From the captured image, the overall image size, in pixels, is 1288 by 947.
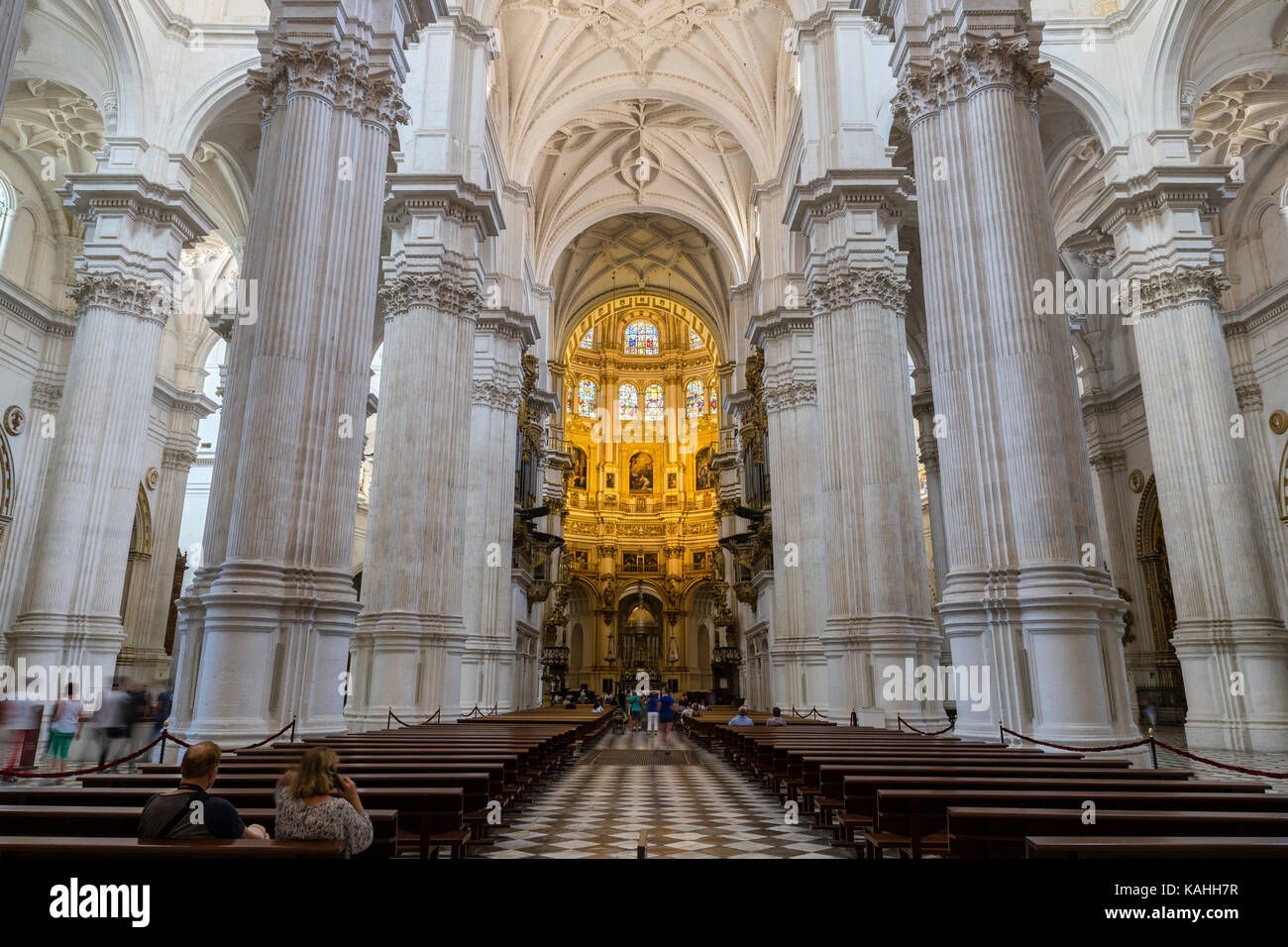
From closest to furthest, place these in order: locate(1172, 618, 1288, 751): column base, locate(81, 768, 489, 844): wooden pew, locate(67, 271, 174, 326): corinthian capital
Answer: locate(81, 768, 489, 844): wooden pew, locate(1172, 618, 1288, 751): column base, locate(67, 271, 174, 326): corinthian capital

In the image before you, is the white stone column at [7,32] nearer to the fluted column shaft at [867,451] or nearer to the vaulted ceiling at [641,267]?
the fluted column shaft at [867,451]

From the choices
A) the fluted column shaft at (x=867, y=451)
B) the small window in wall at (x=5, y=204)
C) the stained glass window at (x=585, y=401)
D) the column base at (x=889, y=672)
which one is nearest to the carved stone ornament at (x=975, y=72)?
the fluted column shaft at (x=867, y=451)

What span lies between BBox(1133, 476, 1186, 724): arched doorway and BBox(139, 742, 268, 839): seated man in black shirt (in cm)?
2435

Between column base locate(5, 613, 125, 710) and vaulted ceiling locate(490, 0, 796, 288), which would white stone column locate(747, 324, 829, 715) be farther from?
column base locate(5, 613, 125, 710)

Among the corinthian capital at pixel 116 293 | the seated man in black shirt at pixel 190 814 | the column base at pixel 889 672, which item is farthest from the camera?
the corinthian capital at pixel 116 293

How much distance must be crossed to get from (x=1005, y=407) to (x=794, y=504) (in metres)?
13.3

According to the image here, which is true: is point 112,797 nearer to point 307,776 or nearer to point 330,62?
point 307,776

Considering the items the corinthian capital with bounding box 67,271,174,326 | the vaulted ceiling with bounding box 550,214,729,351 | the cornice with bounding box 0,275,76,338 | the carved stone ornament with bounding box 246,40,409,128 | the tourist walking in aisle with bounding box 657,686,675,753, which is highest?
the vaulted ceiling with bounding box 550,214,729,351

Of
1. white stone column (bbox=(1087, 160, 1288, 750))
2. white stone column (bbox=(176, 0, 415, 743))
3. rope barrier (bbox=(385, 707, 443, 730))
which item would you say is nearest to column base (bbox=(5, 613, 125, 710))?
rope barrier (bbox=(385, 707, 443, 730))

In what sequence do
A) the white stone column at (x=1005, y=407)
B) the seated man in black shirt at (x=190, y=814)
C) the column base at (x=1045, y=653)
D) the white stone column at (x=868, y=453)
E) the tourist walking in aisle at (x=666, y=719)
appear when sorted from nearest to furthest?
the seated man in black shirt at (x=190, y=814) < the column base at (x=1045, y=653) < the white stone column at (x=1005, y=407) < the white stone column at (x=868, y=453) < the tourist walking in aisle at (x=666, y=719)

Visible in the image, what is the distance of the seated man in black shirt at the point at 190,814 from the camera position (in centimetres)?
315

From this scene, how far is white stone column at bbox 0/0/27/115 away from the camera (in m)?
5.16

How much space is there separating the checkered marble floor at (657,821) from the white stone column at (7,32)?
20.7ft
